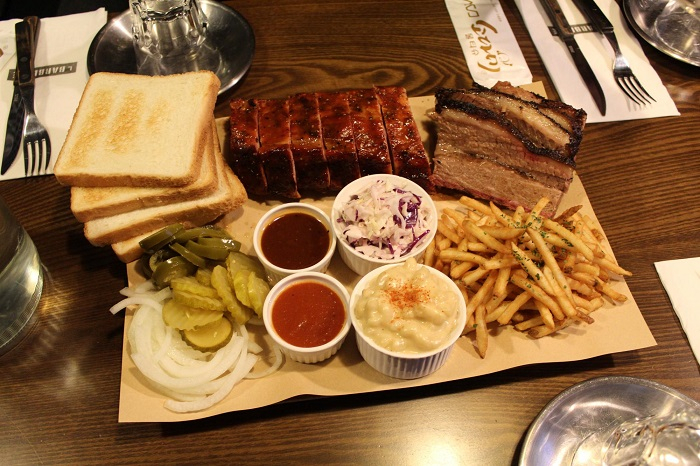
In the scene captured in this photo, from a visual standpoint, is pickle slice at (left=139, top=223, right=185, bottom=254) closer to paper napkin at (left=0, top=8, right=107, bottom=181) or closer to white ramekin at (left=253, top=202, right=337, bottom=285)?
white ramekin at (left=253, top=202, right=337, bottom=285)

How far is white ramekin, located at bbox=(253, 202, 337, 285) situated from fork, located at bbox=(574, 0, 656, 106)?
2.59 m

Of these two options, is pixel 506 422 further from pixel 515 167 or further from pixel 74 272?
pixel 74 272

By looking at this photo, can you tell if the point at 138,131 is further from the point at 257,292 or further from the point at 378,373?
the point at 378,373

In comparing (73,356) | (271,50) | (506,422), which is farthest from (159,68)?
(506,422)

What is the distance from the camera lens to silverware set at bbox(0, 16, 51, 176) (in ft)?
11.3

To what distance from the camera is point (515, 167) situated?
3273 mm

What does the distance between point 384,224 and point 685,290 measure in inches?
69.9

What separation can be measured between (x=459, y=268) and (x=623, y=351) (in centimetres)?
93

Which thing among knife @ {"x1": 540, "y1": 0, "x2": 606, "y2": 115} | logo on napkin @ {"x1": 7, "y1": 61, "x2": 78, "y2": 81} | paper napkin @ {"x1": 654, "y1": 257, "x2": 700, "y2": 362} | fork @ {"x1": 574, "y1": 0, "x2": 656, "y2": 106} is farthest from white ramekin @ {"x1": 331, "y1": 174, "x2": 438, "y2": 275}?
logo on napkin @ {"x1": 7, "y1": 61, "x2": 78, "y2": 81}

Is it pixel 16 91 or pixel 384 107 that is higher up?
pixel 384 107

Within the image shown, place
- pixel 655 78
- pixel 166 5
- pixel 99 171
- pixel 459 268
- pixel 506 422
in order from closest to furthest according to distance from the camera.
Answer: pixel 506 422, pixel 459 268, pixel 99 171, pixel 166 5, pixel 655 78

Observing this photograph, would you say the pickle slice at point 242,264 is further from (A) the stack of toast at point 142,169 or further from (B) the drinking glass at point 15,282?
(B) the drinking glass at point 15,282

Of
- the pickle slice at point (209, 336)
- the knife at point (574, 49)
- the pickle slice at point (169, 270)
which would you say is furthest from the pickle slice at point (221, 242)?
the knife at point (574, 49)

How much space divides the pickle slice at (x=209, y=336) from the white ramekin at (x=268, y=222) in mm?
367
